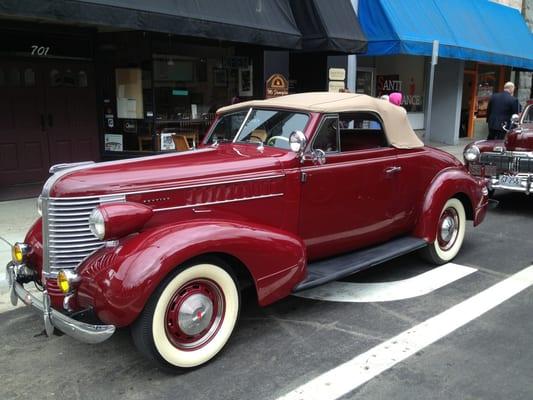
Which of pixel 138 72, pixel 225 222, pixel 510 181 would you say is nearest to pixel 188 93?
pixel 138 72

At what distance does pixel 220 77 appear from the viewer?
11.0 meters

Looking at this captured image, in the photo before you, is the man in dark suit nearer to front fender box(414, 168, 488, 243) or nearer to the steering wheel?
front fender box(414, 168, 488, 243)

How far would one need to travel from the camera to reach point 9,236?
20.1 ft

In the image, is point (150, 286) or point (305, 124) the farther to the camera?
point (305, 124)

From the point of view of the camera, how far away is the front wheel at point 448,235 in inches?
215

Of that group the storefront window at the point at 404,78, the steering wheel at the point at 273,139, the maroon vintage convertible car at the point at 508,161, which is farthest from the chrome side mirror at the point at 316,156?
the storefront window at the point at 404,78

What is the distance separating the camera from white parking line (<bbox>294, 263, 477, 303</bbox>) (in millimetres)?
4656

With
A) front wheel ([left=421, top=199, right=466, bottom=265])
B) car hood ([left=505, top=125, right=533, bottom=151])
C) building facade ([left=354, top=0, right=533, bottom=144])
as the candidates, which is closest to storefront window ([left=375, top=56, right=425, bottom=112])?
building facade ([left=354, top=0, right=533, bottom=144])

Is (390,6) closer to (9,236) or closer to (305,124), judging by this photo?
(305,124)

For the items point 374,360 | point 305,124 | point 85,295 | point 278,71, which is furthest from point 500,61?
point 85,295

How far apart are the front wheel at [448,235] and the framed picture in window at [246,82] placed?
6.44 m

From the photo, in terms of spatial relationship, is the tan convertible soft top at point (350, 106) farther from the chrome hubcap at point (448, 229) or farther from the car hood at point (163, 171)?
the chrome hubcap at point (448, 229)

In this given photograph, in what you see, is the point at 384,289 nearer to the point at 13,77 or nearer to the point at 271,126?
the point at 271,126

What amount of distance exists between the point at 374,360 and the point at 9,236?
465cm
